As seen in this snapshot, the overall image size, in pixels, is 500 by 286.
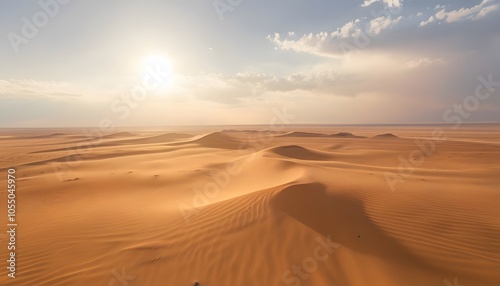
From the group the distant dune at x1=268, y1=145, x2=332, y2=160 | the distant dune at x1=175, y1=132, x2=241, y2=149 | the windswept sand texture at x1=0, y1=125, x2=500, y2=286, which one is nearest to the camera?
the windswept sand texture at x1=0, y1=125, x2=500, y2=286

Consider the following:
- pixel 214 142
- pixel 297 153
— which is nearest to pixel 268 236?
pixel 297 153

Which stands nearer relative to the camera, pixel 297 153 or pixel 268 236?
pixel 268 236

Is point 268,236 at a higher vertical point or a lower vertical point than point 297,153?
lower

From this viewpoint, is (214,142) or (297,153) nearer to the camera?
(297,153)

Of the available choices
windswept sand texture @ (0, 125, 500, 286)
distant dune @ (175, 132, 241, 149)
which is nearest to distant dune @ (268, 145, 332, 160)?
windswept sand texture @ (0, 125, 500, 286)

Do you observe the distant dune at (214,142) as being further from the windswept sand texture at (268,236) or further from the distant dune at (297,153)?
the windswept sand texture at (268,236)

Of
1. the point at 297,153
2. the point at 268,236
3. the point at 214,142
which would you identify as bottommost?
the point at 268,236

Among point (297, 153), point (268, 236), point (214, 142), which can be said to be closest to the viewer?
point (268, 236)

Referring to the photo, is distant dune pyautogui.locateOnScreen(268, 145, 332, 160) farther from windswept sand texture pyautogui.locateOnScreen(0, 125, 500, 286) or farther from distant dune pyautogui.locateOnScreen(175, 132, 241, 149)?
distant dune pyautogui.locateOnScreen(175, 132, 241, 149)

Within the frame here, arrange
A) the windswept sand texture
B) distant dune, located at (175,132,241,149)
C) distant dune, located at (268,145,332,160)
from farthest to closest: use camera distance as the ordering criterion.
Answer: distant dune, located at (175,132,241,149) < distant dune, located at (268,145,332,160) < the windswept sand texture

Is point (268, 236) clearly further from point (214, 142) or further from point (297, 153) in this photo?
point (214, 142)

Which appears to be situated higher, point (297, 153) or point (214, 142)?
point (214, 142)

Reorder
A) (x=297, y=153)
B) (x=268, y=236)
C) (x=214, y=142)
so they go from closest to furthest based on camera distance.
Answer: (x=268, y=236) → (x=297, y=153) → (x=214, y=142)

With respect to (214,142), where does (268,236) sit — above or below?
below
